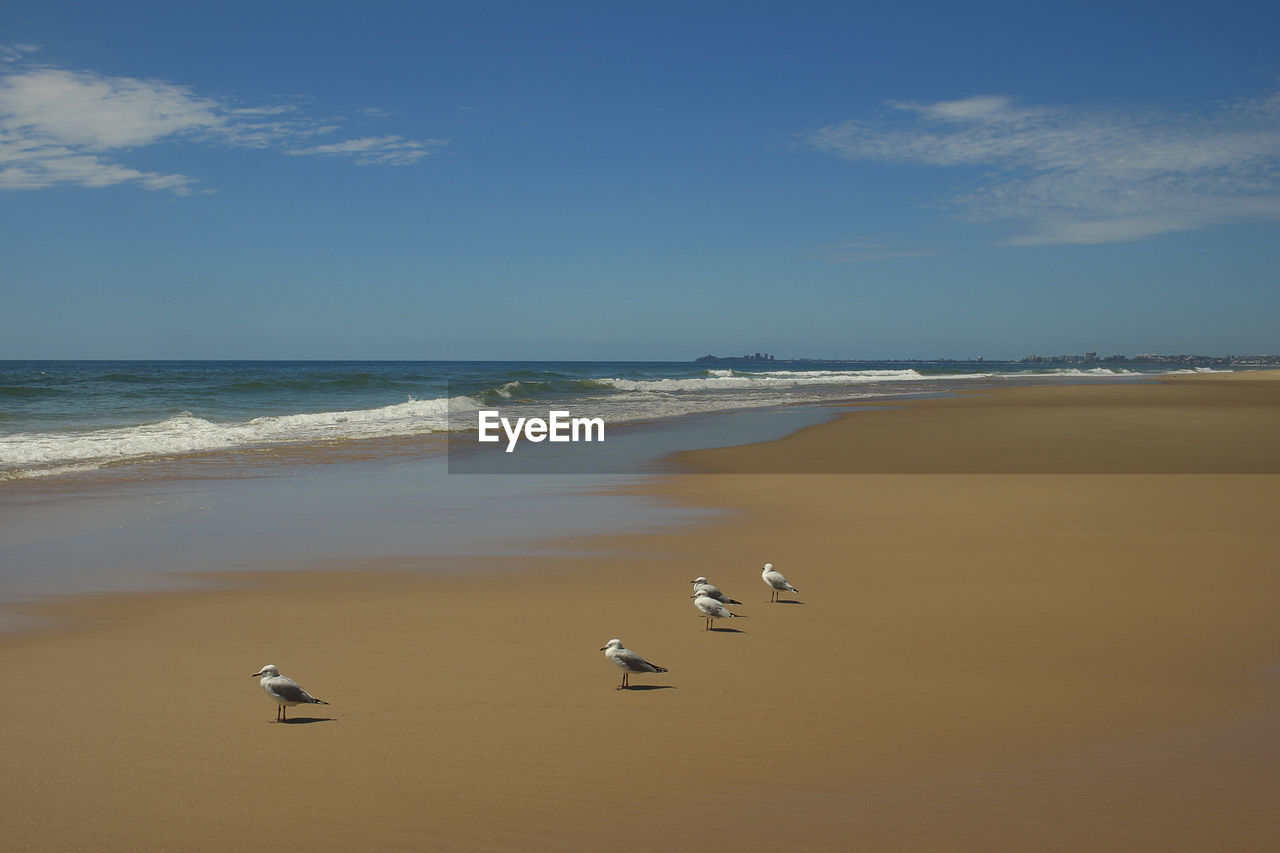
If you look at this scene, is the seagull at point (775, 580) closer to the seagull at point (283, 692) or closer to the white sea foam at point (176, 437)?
the seagull at point (283, 692)

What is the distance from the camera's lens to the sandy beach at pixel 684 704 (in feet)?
11.7

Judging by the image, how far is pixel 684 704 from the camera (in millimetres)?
4754

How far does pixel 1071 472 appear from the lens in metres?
13.8

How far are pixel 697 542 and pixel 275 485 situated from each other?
7156mm

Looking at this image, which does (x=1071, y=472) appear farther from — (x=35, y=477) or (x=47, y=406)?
(x=47, y=406)

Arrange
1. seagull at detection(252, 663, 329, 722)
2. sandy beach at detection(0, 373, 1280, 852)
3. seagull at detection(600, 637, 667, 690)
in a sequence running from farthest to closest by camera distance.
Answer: seagull at detection(600, 637, 667, 690)
seagull at detection(252, 663, 329, 722)
sandy beach at detection(0, 373, 1280, 852)

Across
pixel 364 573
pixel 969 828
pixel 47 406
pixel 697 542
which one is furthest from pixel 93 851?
pixel 47 406

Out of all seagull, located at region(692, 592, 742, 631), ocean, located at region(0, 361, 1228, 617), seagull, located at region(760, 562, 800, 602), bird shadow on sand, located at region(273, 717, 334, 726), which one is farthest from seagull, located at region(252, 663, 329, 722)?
seagull, located at region(760, 562, 800, 602)

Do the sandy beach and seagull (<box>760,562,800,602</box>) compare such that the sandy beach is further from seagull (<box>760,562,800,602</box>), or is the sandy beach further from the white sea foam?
the white sea foam

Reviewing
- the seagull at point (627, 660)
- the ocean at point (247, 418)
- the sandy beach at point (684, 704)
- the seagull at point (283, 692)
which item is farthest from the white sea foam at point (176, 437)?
the seagull at point (627, 660)

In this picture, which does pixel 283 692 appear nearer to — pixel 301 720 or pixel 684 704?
pixel 301 720

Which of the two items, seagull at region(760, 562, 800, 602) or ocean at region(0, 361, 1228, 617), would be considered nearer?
seagull at region(760, 562, 800, 602)

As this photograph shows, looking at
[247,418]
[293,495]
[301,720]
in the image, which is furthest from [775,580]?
[247,418]

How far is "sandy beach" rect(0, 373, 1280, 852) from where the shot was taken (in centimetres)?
356
